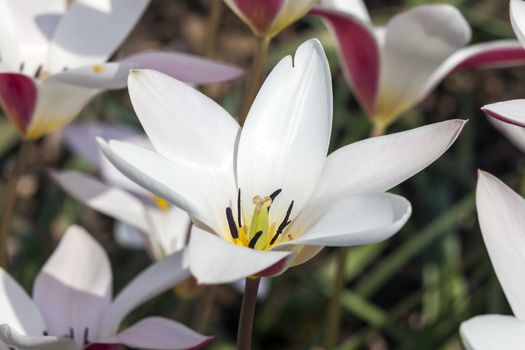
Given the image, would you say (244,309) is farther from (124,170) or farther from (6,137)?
(6,137)

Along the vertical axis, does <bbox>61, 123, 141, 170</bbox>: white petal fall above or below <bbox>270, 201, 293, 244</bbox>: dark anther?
below

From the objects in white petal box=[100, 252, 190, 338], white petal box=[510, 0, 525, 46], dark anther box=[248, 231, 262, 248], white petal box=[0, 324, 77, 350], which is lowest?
white petal box=[100, 252, 190, 338]

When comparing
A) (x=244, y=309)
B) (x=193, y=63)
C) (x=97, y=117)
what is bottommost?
(x=97, y=117)

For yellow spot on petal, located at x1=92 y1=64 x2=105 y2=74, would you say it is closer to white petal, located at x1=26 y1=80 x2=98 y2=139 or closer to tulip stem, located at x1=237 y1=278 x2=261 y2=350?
white petal, located at x1=26 y1=80 x2=98 y2=139

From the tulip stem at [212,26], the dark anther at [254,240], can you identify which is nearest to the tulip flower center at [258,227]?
the dark anther at [254,240]

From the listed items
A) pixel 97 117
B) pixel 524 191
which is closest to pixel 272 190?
pixel 524 191

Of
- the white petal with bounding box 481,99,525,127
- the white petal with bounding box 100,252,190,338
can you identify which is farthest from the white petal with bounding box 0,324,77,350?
the white petal with bounding box 481,99,525,127

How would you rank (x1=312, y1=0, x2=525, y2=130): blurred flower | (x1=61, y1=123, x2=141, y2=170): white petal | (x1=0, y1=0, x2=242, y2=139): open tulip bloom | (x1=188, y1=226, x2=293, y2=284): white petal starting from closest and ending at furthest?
1. (x1=188, y1=226, x2=293, y2=284): white petal
2. (x1=0, y1=0, x2=242, y2=139): open tulip bloom
3. (x1=312, y1=0, x2=525, y2=130): blurred flower
4. (x1=61, y1=123, x2=141, y2=170): white petal

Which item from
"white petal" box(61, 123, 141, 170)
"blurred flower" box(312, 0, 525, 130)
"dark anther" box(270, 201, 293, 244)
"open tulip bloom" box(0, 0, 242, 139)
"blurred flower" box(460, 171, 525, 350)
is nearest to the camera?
"blurred flower" box(460, 171, 525, 350)

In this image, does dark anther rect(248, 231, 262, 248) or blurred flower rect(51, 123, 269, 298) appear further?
blurred flower rect(51, 123, 269, 298)
